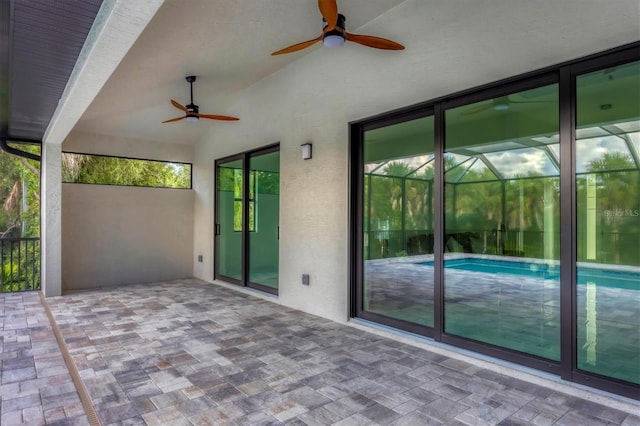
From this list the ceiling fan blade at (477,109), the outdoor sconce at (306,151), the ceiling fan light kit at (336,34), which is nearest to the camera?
the ceiling fan light kit at (336,34)

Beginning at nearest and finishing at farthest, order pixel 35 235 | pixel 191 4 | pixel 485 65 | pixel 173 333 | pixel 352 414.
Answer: pixel 352 414 < pixel 485 65 < pixel 191 4 < pixel 173 333 < pixel 35 235

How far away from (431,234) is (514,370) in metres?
1.36

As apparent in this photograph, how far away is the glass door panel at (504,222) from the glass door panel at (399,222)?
0.25 metres

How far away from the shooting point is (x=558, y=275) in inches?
115

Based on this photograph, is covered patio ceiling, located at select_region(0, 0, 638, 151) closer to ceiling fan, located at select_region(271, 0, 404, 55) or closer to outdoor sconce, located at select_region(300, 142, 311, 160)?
ceiling fan, located at select_region(271, 0, 404, 55)

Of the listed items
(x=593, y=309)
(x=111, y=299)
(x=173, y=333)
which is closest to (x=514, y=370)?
(x=593, y=309)

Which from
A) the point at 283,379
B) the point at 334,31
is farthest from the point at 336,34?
the point at 283,379

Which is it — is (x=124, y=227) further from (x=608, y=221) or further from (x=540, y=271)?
(x=608, y=221)

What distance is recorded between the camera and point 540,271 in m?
3.06

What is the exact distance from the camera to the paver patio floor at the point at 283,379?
7.85 feet

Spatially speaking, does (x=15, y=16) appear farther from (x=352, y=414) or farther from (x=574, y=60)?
(x=574, y=60)

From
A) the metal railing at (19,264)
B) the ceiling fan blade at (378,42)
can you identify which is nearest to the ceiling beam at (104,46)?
the ceiling fan blade at (378,42)

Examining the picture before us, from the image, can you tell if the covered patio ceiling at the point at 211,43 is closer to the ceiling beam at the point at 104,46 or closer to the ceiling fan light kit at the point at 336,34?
the ceiling beam at the point at 104,46

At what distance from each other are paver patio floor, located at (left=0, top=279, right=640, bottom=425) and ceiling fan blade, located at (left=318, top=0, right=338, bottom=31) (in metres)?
2.74
